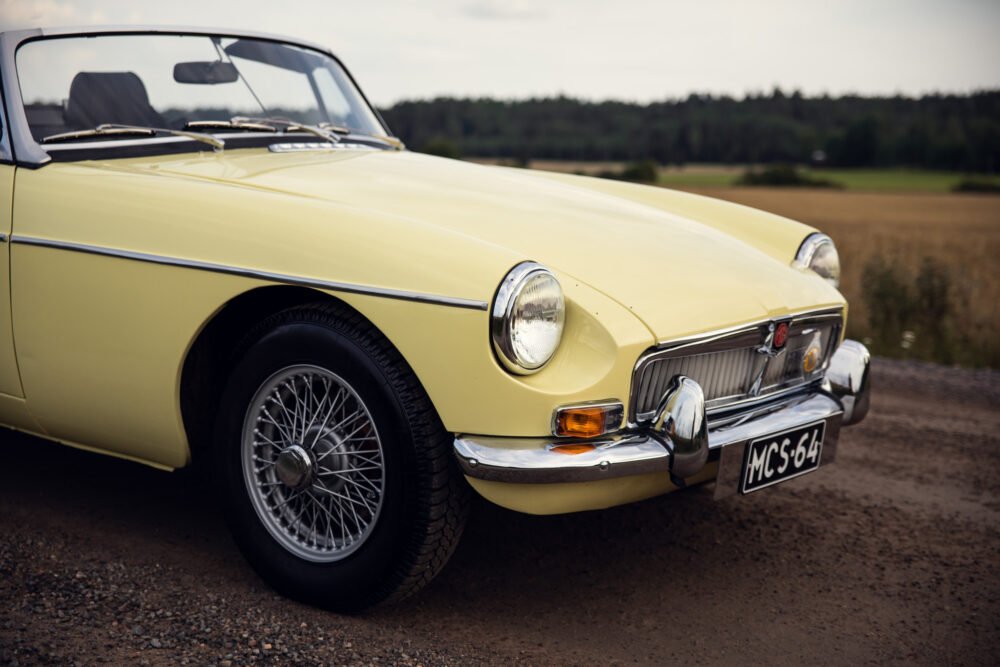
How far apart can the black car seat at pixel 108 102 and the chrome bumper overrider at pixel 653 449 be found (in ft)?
6.52

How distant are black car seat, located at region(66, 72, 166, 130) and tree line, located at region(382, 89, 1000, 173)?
50.2 ft

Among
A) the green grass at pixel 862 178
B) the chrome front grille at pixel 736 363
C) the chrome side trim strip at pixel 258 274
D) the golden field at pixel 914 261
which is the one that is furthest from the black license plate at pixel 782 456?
the green grass at pixel 862 178

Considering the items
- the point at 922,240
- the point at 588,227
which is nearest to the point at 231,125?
the point at 588,227

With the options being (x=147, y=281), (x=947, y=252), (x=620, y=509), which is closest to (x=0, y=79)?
(x=147, y=281)

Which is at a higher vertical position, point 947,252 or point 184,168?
point 184,168

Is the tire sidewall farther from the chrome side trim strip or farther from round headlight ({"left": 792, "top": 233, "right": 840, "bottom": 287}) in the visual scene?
round headlight ({"left": 792, "top": 233, "right": 840, "bottom": 287})

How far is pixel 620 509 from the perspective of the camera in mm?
3625

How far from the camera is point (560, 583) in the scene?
296 cm

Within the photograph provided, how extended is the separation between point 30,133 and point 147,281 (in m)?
0.84

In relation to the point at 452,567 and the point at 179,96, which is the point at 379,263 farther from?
the point at 179,96

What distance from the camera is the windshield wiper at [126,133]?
128 inches

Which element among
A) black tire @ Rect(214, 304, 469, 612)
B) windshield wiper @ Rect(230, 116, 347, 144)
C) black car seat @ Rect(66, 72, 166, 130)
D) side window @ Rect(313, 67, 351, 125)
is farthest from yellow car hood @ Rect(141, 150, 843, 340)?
side window @ Rect(313, 67, 351, 125)

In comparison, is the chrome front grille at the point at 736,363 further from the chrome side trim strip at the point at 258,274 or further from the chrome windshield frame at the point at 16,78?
the chrome windshield frame at the point at 16,78

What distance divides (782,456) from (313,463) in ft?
4.36
